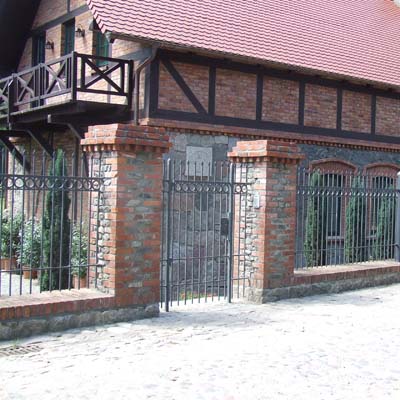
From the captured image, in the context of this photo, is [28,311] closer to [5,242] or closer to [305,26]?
[5,242]

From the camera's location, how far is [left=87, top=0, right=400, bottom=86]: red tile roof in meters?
11.6

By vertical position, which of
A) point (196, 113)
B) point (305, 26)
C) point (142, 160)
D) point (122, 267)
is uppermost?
point (305, 26)

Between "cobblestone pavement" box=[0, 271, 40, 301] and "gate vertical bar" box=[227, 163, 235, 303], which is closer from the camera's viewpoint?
"gate vertical bar" box=[227, 163, 235, 303]

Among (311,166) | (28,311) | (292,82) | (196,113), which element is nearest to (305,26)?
(292,82)

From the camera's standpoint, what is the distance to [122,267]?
23.6 feet

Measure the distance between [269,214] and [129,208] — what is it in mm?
2350

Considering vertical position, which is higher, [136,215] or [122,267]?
[136,215]

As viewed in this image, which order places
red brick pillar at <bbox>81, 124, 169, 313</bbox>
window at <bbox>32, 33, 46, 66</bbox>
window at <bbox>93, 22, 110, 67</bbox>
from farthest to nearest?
window at <bbox>32, 33, 46, 66</bbox> < window at <bbox>93, 22, 110, 67</bbox> < red brick pillar at <bbox>81, 124, 169, 313</bbox>

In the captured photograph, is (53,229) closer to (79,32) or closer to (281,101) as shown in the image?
(79,32)

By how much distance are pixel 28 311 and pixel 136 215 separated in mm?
1676

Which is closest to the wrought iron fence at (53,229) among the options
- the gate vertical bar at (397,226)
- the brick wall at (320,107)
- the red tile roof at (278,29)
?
the red tile roof at (278,29)

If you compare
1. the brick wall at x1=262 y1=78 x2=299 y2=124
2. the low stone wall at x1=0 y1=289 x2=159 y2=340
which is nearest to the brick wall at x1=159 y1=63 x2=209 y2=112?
the brick wall at x1=262 y1=78 x2=299 y2=124

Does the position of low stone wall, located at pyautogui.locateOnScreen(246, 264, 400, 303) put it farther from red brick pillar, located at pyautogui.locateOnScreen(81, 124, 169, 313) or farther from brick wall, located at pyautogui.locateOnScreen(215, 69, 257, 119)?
brick wall, located at pyautogui.locateOnScreen(215, 69, 257, 119)

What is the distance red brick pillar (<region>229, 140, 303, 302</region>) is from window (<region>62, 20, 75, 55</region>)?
297 inches
